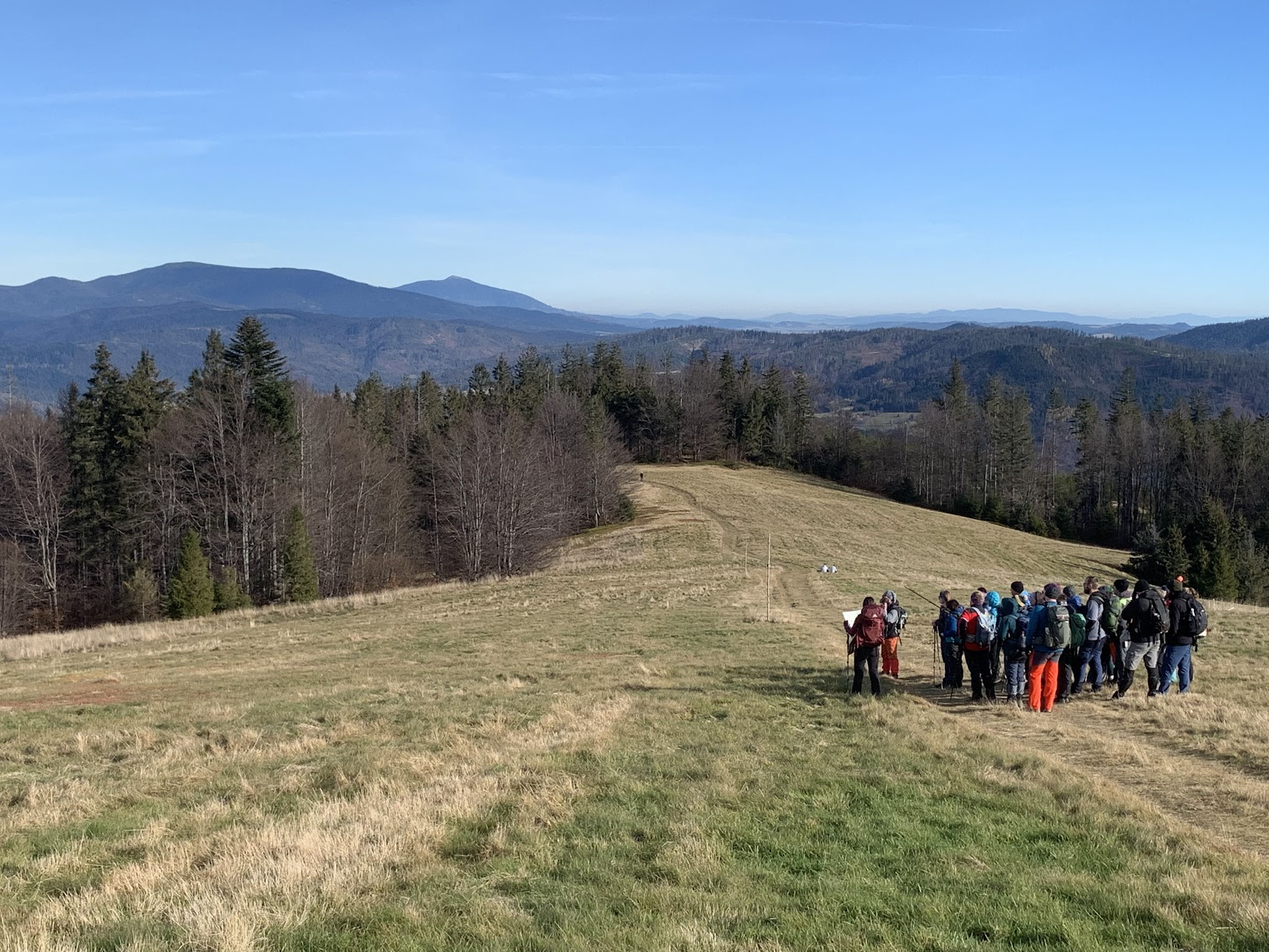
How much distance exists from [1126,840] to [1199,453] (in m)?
98.1

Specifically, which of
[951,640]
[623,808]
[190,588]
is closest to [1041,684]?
[951,640]

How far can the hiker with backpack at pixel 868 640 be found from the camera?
15.9 m

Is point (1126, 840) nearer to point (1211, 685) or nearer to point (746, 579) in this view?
point (1211, 685)

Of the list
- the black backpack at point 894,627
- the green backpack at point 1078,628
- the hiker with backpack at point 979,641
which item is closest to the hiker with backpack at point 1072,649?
the green backpack at point 1078,628

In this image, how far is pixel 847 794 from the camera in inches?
392

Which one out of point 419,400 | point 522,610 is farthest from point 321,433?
point 419,400

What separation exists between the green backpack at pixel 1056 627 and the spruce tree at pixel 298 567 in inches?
1474

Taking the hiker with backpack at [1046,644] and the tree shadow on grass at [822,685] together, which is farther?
Result: the tree shadow on grass at [822,685]

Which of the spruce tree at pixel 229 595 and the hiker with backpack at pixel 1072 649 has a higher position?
the hiker with backpack at pixel 1072 649

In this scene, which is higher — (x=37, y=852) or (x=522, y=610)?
(x=37, y=852)

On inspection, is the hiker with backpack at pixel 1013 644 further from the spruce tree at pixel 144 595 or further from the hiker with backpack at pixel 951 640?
the spruce tree at pixel 144 595

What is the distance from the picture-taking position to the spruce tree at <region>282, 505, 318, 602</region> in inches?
1752

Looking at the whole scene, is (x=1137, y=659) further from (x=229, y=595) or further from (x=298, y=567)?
(x=229, y=595)

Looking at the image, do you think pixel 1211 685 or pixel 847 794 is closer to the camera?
pixel 847 794
